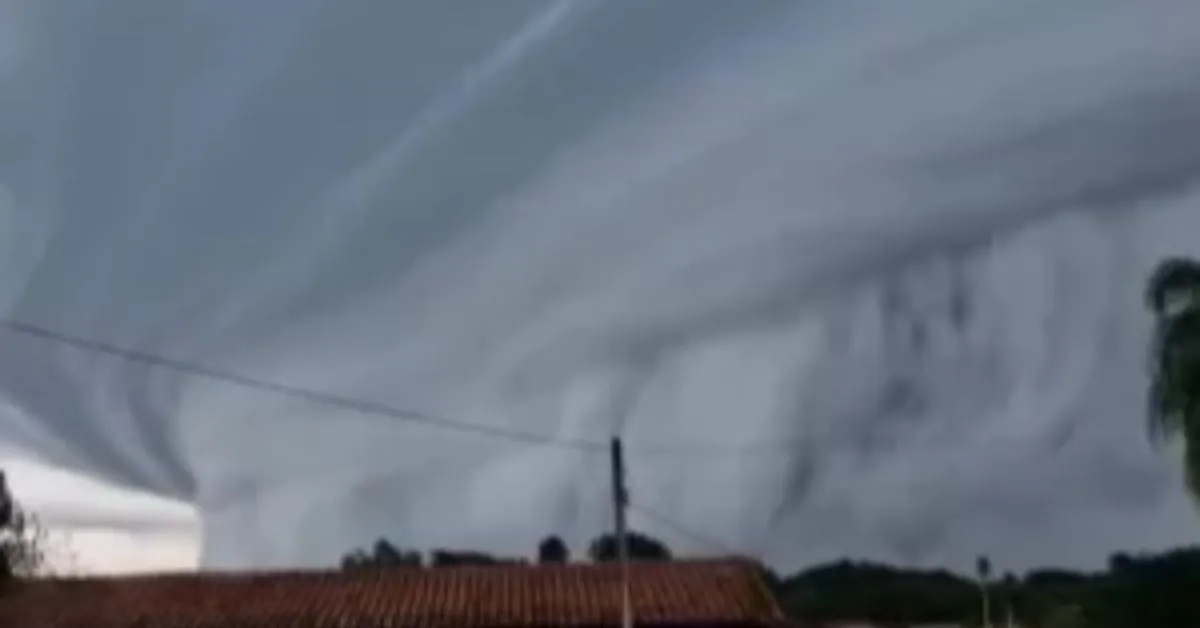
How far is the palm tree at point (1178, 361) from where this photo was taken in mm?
28359

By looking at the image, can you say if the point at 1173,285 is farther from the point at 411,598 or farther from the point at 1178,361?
the point at 411,598

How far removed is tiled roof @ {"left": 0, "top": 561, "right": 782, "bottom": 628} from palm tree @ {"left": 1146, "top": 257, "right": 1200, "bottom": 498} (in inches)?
330

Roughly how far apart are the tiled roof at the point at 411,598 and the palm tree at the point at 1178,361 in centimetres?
839

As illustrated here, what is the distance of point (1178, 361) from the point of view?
28.8 meters

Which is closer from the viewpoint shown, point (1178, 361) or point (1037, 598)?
point (1178, 361)

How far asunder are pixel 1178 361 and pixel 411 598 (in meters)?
15.9

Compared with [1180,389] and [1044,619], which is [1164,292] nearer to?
[1180,389]

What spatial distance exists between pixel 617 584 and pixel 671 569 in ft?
6.58

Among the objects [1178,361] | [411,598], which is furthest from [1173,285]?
[411,598]

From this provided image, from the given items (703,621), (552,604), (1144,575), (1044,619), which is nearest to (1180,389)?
(703,621)

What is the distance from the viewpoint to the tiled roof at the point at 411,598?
32250 mm

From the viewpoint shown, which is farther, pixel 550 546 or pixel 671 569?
pixel 550 546

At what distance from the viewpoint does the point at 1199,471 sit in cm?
2802

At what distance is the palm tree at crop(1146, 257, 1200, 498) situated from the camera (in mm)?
28359
